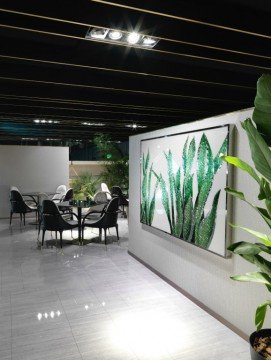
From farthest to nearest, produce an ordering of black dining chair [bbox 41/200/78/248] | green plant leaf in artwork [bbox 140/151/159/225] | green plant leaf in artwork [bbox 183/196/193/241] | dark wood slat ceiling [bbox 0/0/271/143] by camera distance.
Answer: black dining chair [bbox 41/200/78/248]
green plant leaf in artwork [bbox 140/151/159/225]
green plant leaf in artwork [bbox 183/196/193/241]
dark wood slat ceiling [bbox 0/0/271/143]

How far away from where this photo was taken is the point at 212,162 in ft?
10.6

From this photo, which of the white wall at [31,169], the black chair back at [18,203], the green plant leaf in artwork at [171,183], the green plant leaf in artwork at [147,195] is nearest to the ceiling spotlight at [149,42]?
the green plant leaf in artwork at [171,183]

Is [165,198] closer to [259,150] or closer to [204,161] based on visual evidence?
[204,161]

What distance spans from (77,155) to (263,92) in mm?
13433

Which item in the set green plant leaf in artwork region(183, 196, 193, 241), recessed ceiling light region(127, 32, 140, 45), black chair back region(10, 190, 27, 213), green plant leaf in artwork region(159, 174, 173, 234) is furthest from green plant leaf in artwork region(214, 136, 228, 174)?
black chair back region(10, 190, 27, 213)

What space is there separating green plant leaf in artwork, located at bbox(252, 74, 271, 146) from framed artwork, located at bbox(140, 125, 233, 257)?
4.58 feet

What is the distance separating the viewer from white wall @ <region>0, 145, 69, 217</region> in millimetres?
9594

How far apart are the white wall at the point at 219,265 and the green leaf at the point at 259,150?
3.99ft

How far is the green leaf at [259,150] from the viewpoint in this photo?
1558 millimetres

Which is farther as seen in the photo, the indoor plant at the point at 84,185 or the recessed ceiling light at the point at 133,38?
the indoor plant at the point at 84,185

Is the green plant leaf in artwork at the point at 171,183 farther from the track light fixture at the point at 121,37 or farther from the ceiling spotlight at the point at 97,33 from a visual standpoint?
the ceiling spotlight at the point at 97,33

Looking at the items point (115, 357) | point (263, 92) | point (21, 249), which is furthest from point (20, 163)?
point (263, 92)

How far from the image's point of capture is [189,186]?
3.64 meters

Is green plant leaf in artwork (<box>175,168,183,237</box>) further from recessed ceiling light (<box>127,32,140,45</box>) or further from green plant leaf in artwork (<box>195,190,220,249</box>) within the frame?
recessed ceiling light (<box>127,32,140,45</box>)
